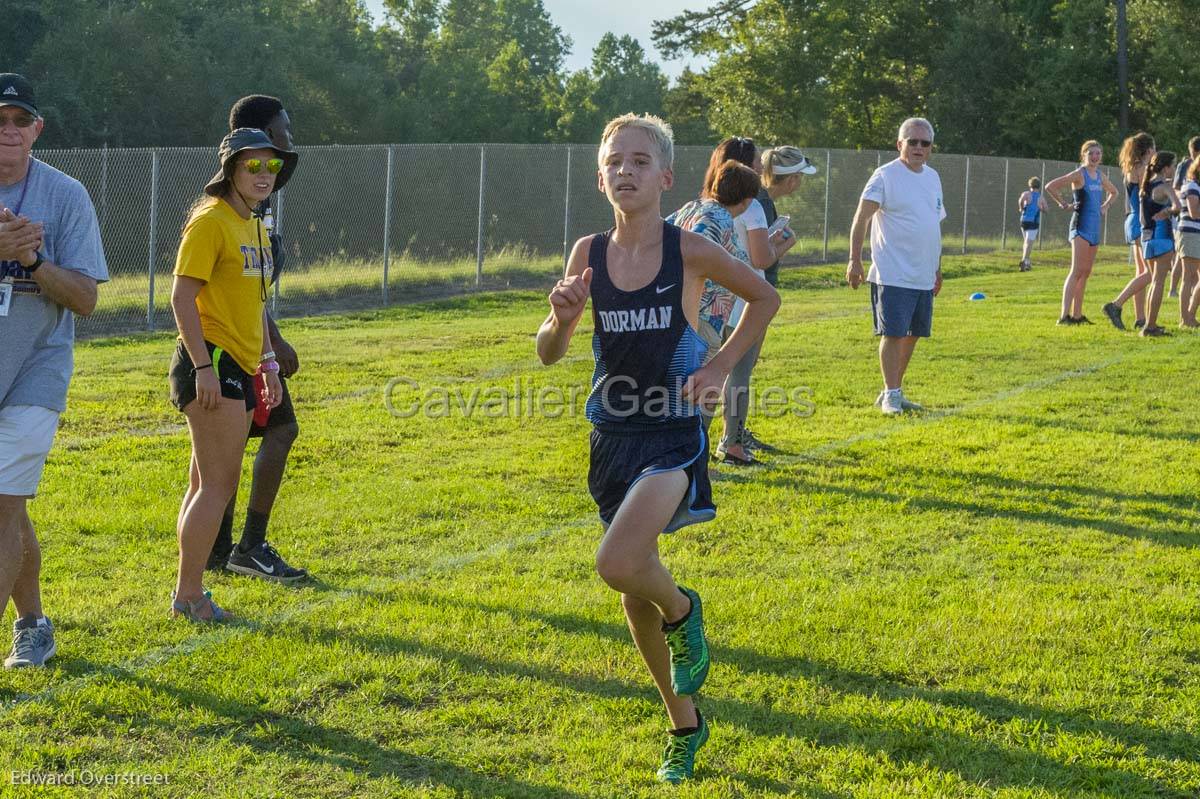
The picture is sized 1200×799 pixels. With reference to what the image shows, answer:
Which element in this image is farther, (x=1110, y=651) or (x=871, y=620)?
(x=871, y=620)

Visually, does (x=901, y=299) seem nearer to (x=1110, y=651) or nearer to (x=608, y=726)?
(x=1110, y=651)

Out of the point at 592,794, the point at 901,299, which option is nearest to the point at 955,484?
the point at 901,299

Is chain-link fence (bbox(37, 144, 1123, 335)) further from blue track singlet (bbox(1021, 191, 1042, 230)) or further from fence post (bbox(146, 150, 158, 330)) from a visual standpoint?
blue track singlet (bbox(1021, 191, 1042, 230))

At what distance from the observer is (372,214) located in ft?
74.7

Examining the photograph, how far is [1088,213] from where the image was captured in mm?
14906

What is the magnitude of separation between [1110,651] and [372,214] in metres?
19.2

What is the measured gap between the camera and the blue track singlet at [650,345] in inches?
157

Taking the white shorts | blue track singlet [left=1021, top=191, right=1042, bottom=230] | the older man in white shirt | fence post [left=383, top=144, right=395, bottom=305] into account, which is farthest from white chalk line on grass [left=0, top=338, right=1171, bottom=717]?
blue track singlet [left=1021, top=191, right=1042, bottom=230]

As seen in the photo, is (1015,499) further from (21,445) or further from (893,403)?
(21,445)

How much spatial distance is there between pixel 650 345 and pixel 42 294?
82.1 inches

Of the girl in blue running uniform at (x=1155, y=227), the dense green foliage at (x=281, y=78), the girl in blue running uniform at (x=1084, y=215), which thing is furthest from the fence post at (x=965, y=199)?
the dense green foliage at (x=281, y=78)

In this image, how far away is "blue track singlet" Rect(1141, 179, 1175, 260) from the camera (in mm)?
14156

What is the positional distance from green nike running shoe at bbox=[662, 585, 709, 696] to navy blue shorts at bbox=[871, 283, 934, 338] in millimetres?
6211

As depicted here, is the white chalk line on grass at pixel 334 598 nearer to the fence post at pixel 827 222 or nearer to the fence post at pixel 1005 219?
the fence post at pixel 827 222
